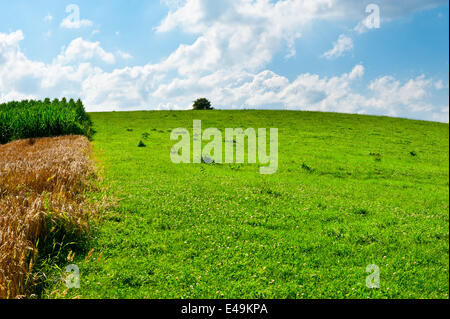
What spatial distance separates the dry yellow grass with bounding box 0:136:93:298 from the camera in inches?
245

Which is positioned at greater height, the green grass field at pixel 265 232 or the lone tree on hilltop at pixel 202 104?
the lone tree on hilltop at pixel 202 104

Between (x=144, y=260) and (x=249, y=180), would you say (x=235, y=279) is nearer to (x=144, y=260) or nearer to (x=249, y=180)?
(x=144, y=260)

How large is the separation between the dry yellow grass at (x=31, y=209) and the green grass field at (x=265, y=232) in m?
1.03

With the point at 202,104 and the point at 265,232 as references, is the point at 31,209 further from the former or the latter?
the point at 202,104

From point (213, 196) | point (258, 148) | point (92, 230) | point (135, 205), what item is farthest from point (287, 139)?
point (92, 230)

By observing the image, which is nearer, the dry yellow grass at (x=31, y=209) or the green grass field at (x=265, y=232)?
the dry yellow grass at (x=31, y=209)

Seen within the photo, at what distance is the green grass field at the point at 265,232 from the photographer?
679cm

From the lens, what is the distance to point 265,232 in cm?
922

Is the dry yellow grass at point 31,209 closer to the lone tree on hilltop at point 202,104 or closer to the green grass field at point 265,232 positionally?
the green grass field at point 265,232

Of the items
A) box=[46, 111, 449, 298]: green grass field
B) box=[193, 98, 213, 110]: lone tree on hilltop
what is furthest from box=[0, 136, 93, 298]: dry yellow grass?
box=[193, 98, 213, 110]: lone tree on hilltop

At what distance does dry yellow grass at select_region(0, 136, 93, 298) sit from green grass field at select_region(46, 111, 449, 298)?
103cm

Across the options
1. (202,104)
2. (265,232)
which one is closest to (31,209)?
(265,232)

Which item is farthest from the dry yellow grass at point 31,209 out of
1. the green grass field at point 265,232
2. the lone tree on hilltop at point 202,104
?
the lone tree on hilltop at point 202,104
